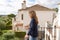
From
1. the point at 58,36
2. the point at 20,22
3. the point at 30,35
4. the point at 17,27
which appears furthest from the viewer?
the point at 20,22

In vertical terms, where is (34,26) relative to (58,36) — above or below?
above

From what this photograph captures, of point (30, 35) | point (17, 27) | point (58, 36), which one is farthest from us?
point (17, 27)

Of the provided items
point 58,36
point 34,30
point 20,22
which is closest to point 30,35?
point 34,30

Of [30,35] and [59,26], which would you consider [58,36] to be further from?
[30,35]

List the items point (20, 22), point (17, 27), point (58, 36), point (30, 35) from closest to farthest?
point (30, 35) → point (58, 36) → point (17, 27) → point (20, 22)

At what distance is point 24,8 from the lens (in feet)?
67.0

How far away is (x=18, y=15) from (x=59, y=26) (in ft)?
42.5

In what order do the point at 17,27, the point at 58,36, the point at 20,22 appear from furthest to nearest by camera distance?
the point at 20,22 → the point at 17,27 → the point at 58,36

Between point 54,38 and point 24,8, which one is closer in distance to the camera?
point 54,38

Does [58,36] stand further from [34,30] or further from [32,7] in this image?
[32,7]

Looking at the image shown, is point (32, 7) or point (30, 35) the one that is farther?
point (32, 7)

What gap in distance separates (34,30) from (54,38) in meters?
5.23

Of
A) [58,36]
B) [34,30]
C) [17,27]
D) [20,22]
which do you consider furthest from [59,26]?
[20,22]

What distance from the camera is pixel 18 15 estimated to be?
68.8 ft
